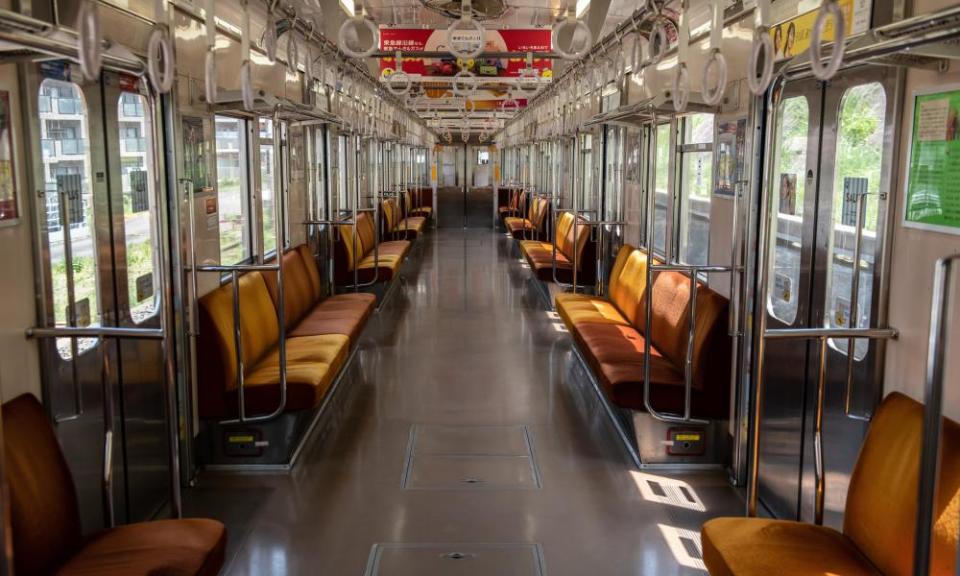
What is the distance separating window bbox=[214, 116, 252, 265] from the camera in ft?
18.9

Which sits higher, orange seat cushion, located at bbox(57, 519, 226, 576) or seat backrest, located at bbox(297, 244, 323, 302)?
seat backrest, located at bbox(297, 244, 323, 302)

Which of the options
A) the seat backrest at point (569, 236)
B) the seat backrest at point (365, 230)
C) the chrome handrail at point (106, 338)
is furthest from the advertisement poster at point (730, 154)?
the seat backrest at point (365, 230)

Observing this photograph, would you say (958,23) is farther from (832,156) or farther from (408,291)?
(408,291)

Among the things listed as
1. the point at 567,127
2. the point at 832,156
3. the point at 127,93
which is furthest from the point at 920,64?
the point at 567,127

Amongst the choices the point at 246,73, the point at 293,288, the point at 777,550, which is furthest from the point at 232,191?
the point at 777,550

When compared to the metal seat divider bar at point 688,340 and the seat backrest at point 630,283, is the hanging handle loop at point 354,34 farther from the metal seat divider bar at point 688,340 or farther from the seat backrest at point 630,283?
the seat backrest at point 630,283

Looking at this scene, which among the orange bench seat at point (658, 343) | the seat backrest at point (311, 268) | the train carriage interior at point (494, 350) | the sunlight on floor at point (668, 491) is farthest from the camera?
the seat backrest at point (311, 268)

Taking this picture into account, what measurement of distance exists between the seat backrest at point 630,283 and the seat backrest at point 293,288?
2769 millimetres

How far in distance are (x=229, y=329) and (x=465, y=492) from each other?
1738 millimetres

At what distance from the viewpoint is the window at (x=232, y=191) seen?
226 inches

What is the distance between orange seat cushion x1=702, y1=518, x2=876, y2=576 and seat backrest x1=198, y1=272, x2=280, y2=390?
2.91 meters

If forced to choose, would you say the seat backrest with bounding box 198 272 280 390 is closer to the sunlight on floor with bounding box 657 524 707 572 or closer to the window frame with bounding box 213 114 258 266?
the window frame with bounding box 213 114 258 266

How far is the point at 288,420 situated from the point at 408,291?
645 cm

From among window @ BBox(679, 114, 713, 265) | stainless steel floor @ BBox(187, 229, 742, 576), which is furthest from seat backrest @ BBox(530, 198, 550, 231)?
window @ BBox(679, 114, 713, 265)
